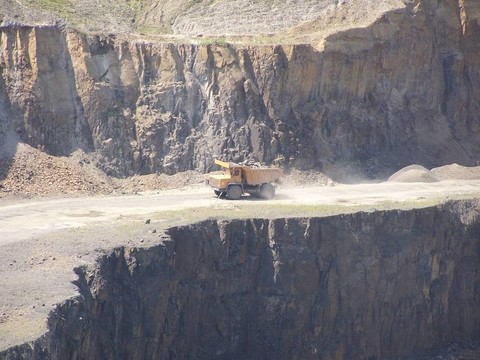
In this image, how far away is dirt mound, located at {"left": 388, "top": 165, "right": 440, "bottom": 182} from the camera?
42.9m

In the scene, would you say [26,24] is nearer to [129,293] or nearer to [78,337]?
[129,293]

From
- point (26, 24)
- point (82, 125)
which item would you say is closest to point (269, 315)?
point (82, 125)

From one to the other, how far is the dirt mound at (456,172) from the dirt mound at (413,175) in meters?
0.78

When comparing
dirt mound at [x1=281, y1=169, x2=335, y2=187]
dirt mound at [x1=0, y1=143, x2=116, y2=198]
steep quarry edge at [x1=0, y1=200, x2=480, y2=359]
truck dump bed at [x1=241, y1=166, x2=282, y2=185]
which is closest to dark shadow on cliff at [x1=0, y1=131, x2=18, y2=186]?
dirt mound at [x1=0, y1=143, x2=116, y2=198]

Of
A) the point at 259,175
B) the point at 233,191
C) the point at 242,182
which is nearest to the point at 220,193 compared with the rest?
the point at 233,191

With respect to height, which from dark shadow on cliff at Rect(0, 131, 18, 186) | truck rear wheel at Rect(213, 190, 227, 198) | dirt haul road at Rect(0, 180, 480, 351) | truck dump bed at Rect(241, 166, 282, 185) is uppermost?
dark shadow on cliff at Rect(0, 131, 18, 186)

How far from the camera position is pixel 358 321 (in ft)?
110

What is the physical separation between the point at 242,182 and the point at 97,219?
7618 millimetres

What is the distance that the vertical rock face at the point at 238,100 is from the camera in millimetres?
39875

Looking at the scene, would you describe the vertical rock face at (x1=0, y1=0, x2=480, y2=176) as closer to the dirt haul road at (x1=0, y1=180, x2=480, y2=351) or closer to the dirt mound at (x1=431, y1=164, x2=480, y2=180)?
the dirt mound at (x1=431, y1=164, x2=480, y2=180)

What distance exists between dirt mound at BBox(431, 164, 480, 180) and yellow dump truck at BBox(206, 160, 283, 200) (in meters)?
9.92

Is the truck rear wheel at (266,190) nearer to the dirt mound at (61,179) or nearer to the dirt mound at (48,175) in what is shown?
the dirt mound at (61,179)

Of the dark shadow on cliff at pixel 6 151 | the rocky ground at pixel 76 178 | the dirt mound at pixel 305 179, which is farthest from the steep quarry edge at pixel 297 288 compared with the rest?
the dark shadow on cliff at pixel 6 151

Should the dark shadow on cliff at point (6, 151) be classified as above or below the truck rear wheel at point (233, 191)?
above
